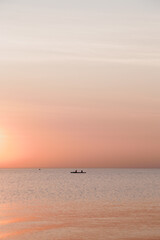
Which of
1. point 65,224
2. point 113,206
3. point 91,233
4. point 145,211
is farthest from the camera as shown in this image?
point 113,206

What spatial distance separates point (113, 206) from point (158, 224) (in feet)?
59.7

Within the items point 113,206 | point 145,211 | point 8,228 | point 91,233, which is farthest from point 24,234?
point 113,206

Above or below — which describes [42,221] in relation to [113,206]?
below

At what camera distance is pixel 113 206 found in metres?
65.6

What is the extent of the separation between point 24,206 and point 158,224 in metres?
25.1

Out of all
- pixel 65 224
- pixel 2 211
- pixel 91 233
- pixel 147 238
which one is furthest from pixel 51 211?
pixel 147 238

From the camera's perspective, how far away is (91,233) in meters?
43.0

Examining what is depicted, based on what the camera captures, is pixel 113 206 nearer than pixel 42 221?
No

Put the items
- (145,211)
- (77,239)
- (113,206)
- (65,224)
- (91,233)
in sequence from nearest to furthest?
(77,239) < (91,233) < (65,224) < (145,211) < (113,206)

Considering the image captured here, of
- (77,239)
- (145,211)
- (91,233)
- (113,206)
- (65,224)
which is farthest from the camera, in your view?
(113,206)

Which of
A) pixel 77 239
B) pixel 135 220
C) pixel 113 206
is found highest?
pixel 113 206

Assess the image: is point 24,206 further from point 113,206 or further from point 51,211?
point 113,206

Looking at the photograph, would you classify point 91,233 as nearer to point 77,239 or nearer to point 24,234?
point 77,239

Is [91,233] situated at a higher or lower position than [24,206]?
lower
